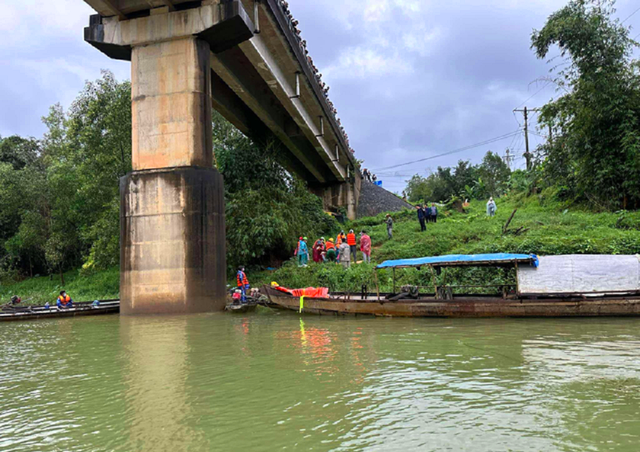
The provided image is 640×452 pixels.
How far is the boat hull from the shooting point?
13500 millimetres

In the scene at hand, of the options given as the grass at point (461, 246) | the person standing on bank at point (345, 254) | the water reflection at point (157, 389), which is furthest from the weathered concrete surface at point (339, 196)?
the water reflection at point (157, 389)

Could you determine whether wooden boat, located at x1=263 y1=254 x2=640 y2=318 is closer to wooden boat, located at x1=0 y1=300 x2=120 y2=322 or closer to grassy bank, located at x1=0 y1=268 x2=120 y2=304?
wooden boat, located at x1=0 y1=300 x2=120 y2=322

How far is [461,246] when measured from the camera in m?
23.4

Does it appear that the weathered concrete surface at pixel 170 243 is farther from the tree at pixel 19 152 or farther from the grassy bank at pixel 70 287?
the tree at pixel 19 152

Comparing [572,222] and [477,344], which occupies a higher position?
[572,222]

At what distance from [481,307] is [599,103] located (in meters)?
18.1

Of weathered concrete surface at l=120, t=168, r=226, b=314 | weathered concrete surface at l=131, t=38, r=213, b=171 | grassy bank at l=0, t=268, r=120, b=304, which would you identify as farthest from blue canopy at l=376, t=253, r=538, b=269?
grassy bank at l=0, t=268, r=120, b=304

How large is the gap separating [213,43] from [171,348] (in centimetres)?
1186

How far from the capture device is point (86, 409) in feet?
19.9

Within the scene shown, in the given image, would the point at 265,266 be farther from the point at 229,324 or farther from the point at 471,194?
the point at 471,194

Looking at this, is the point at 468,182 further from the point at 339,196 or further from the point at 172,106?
the point at 172,106

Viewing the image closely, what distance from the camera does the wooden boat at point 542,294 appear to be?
13719mm

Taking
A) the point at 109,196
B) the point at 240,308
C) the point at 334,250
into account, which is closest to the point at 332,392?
the point at 240,308

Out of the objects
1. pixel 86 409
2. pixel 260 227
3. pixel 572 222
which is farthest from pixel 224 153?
pixel 86 409
